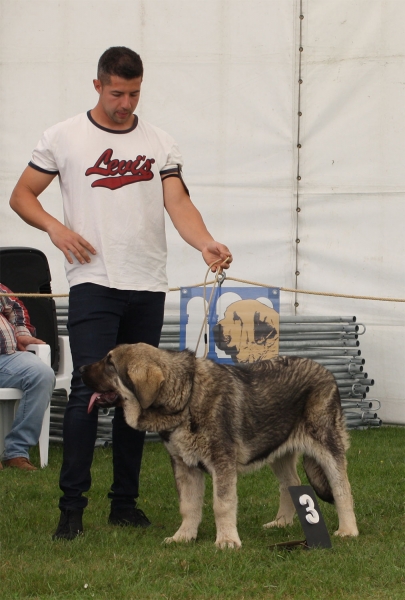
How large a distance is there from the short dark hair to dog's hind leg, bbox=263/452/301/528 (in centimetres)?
211

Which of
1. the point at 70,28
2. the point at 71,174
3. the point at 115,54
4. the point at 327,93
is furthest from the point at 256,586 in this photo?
the point at 70,28

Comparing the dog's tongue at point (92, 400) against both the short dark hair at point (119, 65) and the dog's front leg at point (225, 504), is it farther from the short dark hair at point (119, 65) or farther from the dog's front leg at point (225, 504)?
the short dark hair at point (119, 65)

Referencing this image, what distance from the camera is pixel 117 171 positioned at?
4379mm

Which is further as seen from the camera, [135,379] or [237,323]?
[237,323]

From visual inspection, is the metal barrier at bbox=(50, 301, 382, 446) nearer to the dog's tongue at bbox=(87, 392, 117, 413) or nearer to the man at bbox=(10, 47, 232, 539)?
the man at bbox=(10, 47, 232, 539)

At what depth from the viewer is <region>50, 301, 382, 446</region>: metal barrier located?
8234mm

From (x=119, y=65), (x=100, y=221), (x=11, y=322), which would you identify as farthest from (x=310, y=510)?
(x=11, y=322)

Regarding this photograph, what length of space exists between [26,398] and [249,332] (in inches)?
89.2

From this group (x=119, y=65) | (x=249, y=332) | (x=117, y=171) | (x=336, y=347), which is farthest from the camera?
(x=336, y=347)

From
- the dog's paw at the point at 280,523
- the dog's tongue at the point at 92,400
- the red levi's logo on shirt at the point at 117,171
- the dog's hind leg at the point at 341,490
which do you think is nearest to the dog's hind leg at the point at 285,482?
the dog's paw at the point at 280,523

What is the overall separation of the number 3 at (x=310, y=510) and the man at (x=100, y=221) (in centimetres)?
106

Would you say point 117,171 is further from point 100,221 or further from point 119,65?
point 119,65

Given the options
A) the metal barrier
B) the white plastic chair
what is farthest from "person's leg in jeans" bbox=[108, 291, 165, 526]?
the metal barrier

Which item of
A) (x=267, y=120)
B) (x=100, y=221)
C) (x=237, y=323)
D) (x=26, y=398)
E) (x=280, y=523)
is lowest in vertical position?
(x=280, y=523)
